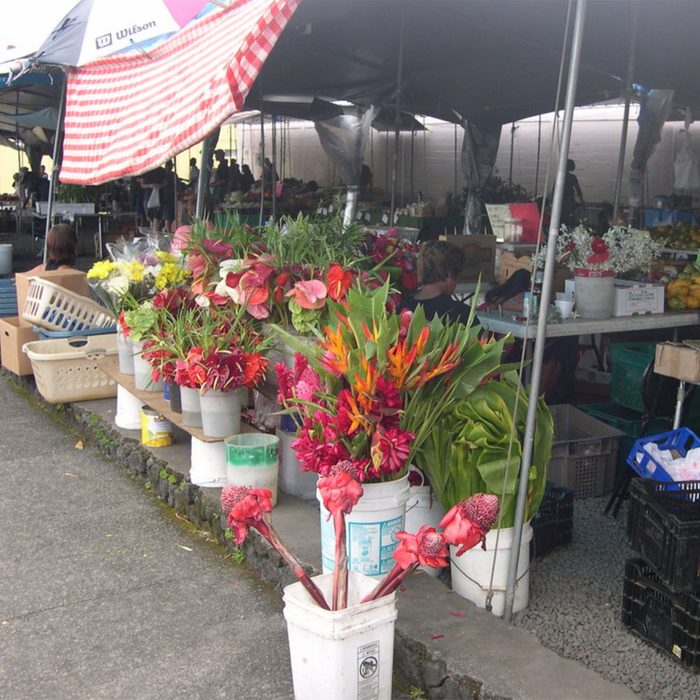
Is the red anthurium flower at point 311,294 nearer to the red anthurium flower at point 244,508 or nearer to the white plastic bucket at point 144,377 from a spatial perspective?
the red anthurium flower at point 244,508

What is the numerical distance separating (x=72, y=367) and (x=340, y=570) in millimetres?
4251

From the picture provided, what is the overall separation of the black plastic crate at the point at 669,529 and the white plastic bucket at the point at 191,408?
2.33 m

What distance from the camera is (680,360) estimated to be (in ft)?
12.9

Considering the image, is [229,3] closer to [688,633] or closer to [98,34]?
[98,34]

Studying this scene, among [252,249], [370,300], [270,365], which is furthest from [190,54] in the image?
[370,300]

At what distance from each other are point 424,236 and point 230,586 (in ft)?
30.1

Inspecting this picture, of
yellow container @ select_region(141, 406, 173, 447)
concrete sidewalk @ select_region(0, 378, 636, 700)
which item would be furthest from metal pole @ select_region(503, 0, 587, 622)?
yellow container @ select_region(141, 406, 173, 447)

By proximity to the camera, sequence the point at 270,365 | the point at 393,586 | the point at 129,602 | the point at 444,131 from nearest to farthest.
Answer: the point at 393,586, the point at 129,602, the point at 270,365, the point at 444,131

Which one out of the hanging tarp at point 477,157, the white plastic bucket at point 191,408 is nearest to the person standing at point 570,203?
the hanging tarp at point 477,157

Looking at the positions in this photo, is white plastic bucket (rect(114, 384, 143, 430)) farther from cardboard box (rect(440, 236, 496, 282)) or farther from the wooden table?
cardboard box (rect(440, 236, 496, 282))

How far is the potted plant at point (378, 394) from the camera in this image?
326cm

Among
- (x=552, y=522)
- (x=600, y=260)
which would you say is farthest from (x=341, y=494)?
(x=600, y=260)

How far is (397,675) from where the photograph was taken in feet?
10.7

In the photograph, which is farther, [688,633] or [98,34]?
[98,34]
